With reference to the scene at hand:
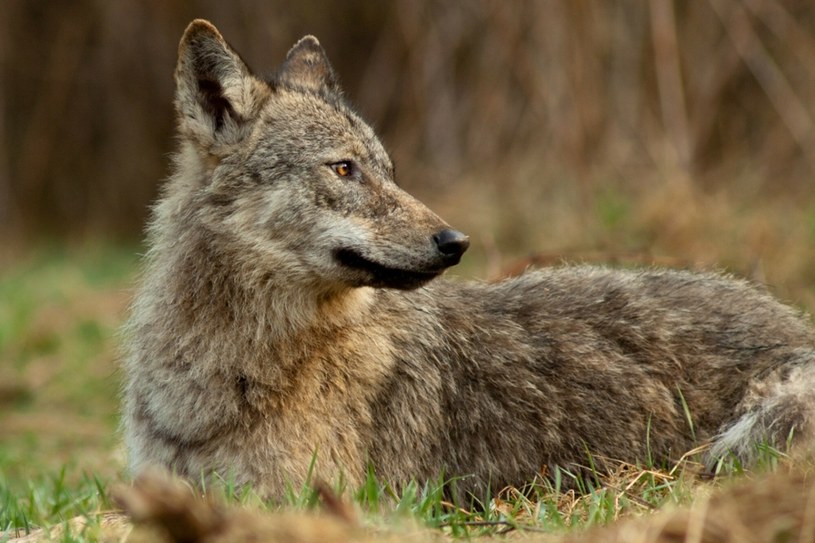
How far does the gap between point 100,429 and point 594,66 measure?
20.3 ft

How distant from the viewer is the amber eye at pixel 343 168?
544cm

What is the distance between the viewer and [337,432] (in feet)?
17.2

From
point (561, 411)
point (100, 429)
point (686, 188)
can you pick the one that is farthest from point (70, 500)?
point (686, 188)

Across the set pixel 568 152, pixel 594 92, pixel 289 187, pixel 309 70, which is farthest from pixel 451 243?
pixel 594 92

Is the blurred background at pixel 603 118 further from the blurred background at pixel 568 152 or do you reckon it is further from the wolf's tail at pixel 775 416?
Result: the wolf's tail at pixel 775 416

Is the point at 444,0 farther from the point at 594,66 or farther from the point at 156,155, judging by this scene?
the point at 156,155

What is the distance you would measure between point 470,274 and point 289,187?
5.96 meters

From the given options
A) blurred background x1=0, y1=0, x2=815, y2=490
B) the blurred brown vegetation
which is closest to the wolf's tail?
blurred background x1=0, y1=0, x2=815, y2=490

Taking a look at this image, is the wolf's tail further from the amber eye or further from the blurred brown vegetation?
the blurred brown vegetation

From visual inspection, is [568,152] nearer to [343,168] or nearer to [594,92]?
[594,92]

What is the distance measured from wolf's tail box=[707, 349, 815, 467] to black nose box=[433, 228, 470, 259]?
4.97 ft

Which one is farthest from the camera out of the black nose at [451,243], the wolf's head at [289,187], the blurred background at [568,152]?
the blurred background at [568,152]

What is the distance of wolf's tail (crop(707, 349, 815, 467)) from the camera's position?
5246 millimetres

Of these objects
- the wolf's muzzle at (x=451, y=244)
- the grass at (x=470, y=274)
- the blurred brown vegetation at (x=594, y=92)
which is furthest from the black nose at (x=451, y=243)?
the blurred brown vegetation at (x=594, y=92)
